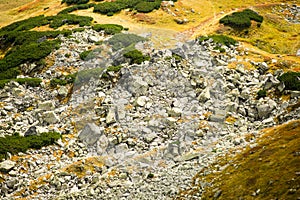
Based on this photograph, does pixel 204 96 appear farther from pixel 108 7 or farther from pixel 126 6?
pixel 108 7

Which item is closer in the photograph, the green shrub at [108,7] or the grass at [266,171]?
the grass at [266,171]

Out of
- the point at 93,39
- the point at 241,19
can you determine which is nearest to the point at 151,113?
the point at 93,39

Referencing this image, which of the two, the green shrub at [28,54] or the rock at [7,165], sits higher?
the green shrub at [28,54]

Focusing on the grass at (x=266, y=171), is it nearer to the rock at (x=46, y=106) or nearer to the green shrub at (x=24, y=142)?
the green shrub at (x=24, y=142)

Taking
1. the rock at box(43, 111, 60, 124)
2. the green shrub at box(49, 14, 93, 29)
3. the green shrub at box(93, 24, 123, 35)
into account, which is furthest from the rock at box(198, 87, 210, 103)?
the green shrub at box(49, 14, 93, 29)

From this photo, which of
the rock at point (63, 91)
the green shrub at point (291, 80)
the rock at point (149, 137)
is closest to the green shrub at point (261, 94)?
the green shrub at point (291, 80)

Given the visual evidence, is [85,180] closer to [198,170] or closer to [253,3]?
[198,170]

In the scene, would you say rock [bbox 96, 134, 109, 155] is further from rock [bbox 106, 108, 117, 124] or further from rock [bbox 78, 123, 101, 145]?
rock [bbox 106, 108, 117, 124]
